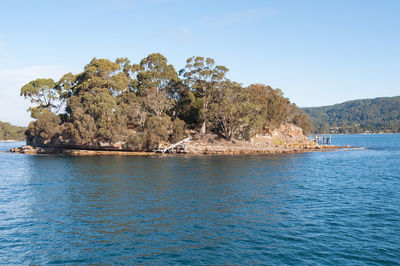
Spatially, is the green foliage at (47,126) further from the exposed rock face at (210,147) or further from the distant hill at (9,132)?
the distant hill at (9,132)

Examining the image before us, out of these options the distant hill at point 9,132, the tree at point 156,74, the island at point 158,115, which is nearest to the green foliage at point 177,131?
the island at point 158,115

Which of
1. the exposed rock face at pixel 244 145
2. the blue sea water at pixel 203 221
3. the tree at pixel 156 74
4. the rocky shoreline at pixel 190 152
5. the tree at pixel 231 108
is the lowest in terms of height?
the blue sea water at pixel 203 221

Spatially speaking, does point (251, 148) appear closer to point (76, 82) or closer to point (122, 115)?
point (122, 115)

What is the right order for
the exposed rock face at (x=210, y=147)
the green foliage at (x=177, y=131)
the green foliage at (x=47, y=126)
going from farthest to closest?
the green foliage at (x=47, y=126) < the green foliage at (x=177, y=131) < the exposed rock face at (x=210, y=147)

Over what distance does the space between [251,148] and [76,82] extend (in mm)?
57527

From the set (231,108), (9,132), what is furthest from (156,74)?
(9,132)

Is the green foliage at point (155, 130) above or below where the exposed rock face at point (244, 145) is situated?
above

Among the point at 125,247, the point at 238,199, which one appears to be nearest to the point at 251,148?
the point at 238,199

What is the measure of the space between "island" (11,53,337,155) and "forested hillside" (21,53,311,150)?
0.24m

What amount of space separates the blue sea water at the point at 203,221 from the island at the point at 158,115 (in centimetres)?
3597

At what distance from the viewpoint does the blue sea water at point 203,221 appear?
47.8 ft

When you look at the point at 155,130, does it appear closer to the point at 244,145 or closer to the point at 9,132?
the point at 244,145

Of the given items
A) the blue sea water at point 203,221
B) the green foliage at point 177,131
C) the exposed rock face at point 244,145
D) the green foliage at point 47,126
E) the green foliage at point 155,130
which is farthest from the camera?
the green foliage at point 47,126

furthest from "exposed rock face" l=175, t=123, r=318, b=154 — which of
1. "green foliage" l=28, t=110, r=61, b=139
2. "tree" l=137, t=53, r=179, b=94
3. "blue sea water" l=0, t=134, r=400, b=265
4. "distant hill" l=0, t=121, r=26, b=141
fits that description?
"distant hill" l=0, t=121, r=26, b=141
